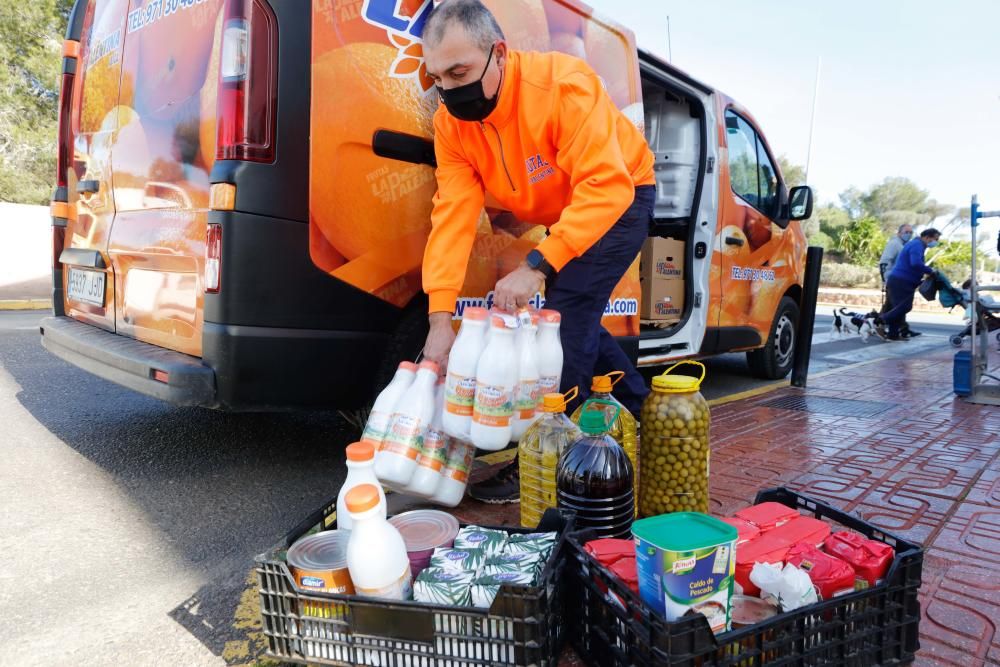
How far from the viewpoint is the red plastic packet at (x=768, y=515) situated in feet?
6.13

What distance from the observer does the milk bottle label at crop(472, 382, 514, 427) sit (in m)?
2.10

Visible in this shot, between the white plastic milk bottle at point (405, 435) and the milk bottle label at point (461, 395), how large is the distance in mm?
111

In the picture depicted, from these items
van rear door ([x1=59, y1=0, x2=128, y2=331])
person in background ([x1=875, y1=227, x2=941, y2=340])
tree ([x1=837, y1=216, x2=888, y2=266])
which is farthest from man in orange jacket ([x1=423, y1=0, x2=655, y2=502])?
tree ([x1=837, y1=216, x2=888, y2=266])

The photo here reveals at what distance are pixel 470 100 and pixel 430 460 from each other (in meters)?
1.33

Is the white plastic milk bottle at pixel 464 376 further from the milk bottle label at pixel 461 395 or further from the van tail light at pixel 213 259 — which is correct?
the van tail light at pixel 213 259

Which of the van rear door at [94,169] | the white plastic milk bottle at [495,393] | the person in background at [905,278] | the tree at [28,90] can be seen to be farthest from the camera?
the tree at [28,90]

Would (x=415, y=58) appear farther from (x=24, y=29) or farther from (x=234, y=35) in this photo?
(x=24, y=29)

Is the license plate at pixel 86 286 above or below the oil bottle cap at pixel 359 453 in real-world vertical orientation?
above

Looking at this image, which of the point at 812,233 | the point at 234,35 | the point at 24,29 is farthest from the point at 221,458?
the point at 812,233

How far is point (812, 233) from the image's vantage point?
37.6 m

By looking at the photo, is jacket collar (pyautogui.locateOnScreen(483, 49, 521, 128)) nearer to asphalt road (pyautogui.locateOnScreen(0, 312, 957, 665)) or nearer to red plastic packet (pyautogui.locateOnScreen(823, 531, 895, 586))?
asphalt road (pyautogui.locateOnScreen(0, 312, 957, 665))

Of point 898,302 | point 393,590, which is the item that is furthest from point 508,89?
point 898,302

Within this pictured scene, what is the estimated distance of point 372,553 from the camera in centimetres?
150

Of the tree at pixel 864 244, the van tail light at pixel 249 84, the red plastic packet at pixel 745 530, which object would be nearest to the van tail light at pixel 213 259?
the van tail light at pixel 249 84
